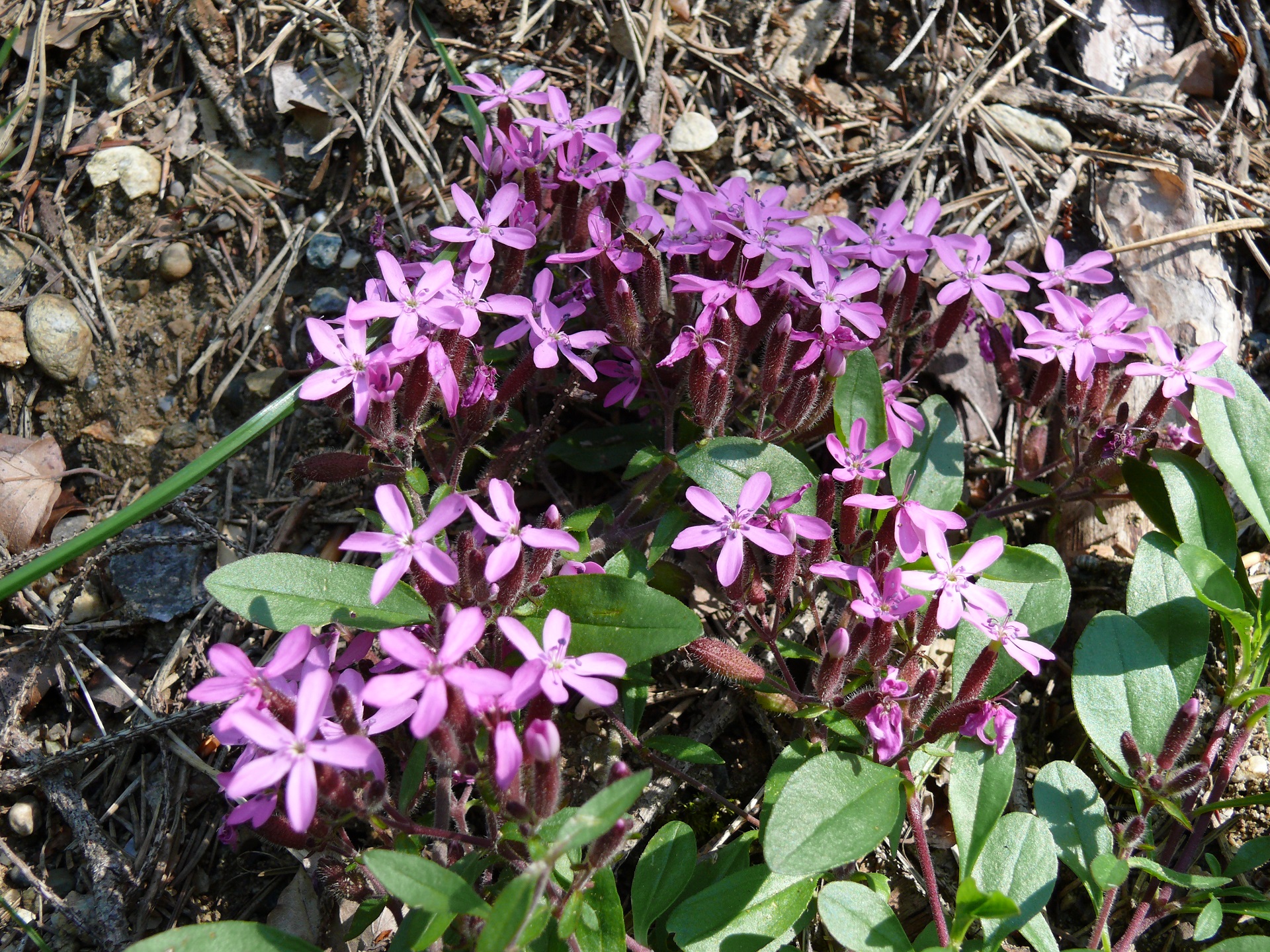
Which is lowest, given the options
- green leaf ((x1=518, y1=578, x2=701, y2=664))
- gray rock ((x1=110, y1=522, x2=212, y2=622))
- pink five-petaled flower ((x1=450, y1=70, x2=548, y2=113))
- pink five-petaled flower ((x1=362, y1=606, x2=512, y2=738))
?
gray rock ((x1=110, y1=522, x2=212, y2=622))

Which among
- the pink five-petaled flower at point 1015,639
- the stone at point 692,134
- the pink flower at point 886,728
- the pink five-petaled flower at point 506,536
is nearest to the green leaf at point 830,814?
the pink flower at point 886,728

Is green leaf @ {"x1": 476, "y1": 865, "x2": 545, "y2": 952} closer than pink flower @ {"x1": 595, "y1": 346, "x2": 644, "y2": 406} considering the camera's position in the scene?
Yes

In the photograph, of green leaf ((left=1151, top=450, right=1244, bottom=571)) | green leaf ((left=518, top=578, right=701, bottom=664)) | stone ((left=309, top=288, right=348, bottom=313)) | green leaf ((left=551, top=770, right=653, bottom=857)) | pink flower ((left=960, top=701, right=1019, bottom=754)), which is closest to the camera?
green leaf ((left=551, top=770, right=653, bottom=857))

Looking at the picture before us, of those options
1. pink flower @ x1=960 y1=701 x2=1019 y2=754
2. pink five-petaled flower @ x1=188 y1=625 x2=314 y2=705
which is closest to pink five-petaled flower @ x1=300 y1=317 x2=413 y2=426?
pink five-petaled flower @ x1=188 y1=625 x2=314 y2=705

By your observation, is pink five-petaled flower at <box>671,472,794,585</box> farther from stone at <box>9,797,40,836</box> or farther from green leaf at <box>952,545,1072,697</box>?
stone at <box>9,797,40,836</box>

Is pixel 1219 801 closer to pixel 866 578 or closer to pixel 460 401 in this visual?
pixel 866 578

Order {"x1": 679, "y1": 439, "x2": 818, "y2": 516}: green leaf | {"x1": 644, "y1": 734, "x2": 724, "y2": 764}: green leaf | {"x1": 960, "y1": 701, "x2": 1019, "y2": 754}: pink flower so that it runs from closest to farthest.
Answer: {"x1": 960, "y1": 701, "x2": 1019, "y2": 754}: pink flower → {"x1": 644, "y1": 734, "x2": 724, "y2": 764}: green leaf → {"x1": 679, "y1": 439, "x2": 818, "y2": 516}: green leaf

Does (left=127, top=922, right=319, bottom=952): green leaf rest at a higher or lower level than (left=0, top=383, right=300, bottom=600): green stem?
lower
